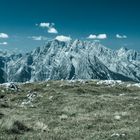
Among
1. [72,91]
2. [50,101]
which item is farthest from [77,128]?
[72,91]

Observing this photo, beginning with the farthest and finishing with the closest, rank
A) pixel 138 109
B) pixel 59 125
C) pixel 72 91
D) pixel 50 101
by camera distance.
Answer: pixel 72 91 → pixel 50 101 → pixel 138 109 → pixel 59 125

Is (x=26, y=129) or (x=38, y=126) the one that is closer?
(x=26, y=129)

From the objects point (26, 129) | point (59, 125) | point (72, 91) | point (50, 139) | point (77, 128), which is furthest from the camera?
point (72, 91)

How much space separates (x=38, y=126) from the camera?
22406mm

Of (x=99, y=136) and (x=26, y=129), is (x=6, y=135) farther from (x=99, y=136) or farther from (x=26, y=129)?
(x=99, y=136)

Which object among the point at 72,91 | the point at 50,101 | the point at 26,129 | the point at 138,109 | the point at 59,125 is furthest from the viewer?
the point at 72,91

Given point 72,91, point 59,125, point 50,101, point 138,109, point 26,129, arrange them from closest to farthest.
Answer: point 26,129, point 59,125, point 138,109, point 50,101, point 72,91

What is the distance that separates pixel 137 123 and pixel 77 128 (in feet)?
16.9

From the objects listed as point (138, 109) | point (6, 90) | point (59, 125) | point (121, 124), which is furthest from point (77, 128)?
point (6, 90)

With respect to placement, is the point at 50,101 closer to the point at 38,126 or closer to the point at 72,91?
the point at 72,91

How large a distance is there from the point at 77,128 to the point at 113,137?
194 inches

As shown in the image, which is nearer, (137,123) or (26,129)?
(26,129)

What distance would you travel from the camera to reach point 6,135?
59.3 feet

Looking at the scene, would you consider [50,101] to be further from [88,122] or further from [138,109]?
[88,122]
